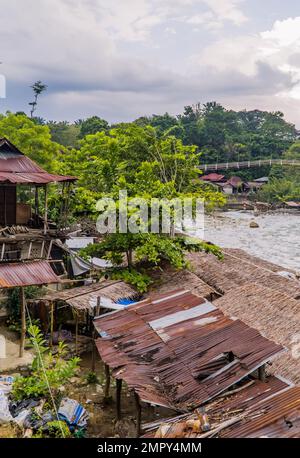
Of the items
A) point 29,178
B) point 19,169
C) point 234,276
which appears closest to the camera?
point 29,178

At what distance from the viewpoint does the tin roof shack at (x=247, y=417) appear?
629cm

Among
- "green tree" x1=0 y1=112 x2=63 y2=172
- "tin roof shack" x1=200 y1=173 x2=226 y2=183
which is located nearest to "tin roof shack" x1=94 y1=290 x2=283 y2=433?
"green tree" x1=0 y1=112 x2=63 y2=172

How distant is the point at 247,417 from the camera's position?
662cm

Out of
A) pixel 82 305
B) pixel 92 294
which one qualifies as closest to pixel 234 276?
pixel 92 294

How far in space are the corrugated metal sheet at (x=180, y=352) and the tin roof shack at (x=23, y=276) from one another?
2.56m

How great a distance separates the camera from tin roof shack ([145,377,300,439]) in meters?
6.29

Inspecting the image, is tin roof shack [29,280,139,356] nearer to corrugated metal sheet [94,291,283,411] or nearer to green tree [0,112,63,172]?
corrugated metal sheet [94,291,283,411]

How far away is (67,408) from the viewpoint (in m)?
9.15

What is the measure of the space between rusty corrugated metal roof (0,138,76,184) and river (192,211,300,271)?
17.8m

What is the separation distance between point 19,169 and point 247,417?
12948 millimetres

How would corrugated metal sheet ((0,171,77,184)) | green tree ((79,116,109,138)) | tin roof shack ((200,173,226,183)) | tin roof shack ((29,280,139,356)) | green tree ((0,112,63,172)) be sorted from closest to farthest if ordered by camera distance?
tin roof shack ((29,280,139,356)) < corrugated metal sheet ((0,171,77,184)) < green tree ((0,112,63,172)) < green tree ((79,116,109,138)) < tin roof shack ((200,173,226,183))

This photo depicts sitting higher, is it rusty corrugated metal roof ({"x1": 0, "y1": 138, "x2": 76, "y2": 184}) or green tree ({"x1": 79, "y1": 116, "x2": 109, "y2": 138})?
green tree ({"x1": 79, "y1": 116, "x2": 109, "y2": 138})

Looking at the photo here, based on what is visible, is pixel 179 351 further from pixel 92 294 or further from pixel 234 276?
pixel 234 276
